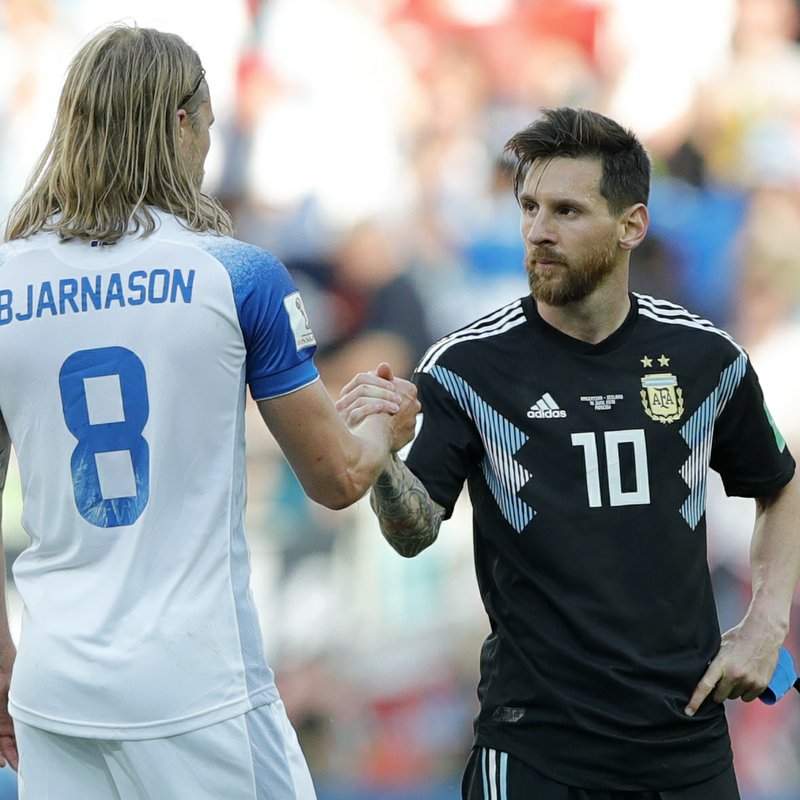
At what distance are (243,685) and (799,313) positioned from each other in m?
3.72

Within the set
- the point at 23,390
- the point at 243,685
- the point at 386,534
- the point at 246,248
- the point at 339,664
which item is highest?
the point at 246,248

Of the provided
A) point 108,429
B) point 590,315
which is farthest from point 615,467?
point 108,429

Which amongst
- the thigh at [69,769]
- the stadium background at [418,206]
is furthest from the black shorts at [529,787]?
the stadium background at [418,206]

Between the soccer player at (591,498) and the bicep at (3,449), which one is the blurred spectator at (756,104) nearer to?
the soccer player at (591,498)

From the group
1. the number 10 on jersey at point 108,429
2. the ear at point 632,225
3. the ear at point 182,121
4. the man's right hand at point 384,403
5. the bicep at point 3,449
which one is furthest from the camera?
the ear at point 632,225

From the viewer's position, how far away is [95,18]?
511 centimetres

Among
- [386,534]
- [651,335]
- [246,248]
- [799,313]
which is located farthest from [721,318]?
[246,248]

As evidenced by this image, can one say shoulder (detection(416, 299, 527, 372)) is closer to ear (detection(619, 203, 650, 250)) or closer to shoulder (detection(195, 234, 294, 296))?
ear (detection(619, 203, 650, 250))

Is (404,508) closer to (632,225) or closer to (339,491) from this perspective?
(339,491)

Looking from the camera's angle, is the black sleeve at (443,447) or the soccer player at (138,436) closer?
the soccer player at (138,436)

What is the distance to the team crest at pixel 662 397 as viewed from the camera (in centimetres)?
269

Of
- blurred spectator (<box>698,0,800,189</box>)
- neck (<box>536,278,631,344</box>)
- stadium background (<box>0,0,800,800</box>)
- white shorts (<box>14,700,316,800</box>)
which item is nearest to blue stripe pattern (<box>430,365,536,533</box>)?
neck (<box>536,278,631,344</box>)

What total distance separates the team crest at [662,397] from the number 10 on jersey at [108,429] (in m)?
1.11

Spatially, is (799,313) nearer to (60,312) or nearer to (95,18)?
(95,18)
